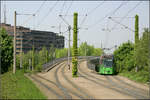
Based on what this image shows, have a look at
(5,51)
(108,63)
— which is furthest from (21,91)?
(5,51)

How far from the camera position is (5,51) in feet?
143

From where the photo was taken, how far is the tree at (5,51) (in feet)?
141

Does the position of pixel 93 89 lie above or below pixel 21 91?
below

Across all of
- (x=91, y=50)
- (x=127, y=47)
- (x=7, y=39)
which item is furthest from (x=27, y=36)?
(x=127, y=47)

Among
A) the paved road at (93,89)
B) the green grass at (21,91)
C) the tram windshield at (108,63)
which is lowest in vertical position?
the paved road at (93,89)

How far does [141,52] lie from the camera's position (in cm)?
2658

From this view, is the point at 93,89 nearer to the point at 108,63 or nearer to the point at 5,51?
the point at 108,63

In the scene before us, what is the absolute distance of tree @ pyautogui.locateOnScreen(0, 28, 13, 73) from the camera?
42906 mm

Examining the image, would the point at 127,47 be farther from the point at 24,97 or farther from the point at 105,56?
the point at 24,97

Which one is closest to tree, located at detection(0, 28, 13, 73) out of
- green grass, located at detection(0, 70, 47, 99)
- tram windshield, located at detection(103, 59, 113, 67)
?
tram windshield, located at detection(103, 59, 113, 67)

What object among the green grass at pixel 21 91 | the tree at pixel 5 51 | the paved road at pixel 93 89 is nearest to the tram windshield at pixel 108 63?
the paved road at pixel 93 89

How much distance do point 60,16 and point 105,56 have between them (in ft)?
29.1

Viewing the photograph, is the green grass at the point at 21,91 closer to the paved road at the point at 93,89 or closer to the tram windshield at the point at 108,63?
the paved road at the point at 93,89

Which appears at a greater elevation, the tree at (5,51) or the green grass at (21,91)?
the tree at (5,51)
